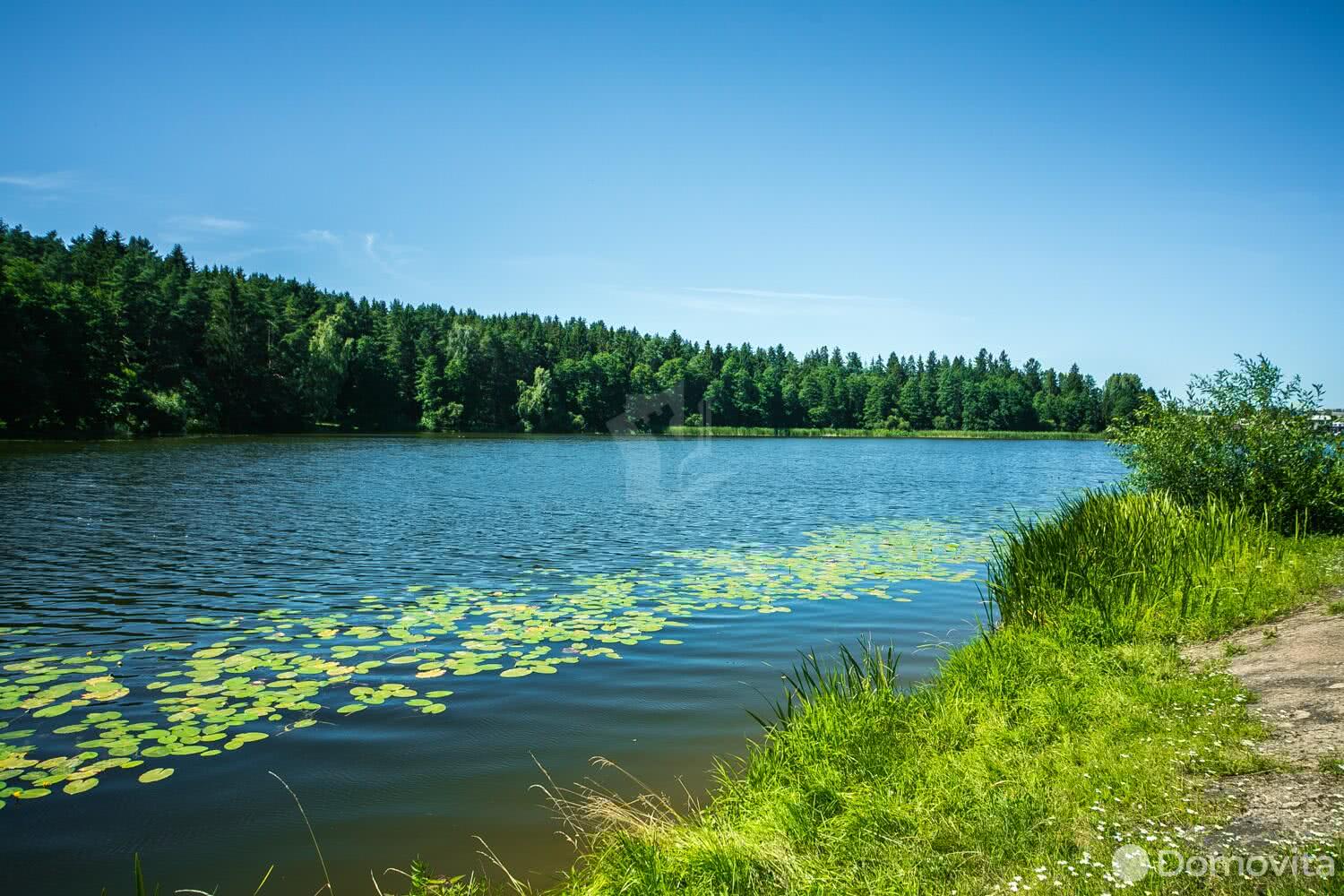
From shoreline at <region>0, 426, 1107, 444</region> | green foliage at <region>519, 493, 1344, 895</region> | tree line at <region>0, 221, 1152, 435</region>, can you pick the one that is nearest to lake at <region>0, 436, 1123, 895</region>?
green foliage at <region>519, 493, 1344, 895</region>

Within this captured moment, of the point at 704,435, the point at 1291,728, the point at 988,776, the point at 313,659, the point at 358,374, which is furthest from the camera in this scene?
the point at 704,435

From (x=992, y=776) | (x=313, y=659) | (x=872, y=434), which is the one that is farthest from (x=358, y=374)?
(x=992, y=776)

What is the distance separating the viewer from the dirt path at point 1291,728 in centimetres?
420

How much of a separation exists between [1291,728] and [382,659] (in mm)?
9435

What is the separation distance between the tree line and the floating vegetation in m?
9.95

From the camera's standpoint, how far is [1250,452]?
14492 millimetres

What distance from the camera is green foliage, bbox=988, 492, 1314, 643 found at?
8.77 metres

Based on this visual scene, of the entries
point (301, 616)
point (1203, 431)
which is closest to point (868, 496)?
point (1203, 431)

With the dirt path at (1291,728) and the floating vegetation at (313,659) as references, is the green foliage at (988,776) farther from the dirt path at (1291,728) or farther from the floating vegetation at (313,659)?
the floating vegetation at (313,659)

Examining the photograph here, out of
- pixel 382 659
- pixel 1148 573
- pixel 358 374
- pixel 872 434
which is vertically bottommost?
pixel 382 659

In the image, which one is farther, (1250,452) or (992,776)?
(1250,452)

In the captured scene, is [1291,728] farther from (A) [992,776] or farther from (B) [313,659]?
(B) [313,659]

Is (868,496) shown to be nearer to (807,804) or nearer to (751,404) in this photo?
(807,804)

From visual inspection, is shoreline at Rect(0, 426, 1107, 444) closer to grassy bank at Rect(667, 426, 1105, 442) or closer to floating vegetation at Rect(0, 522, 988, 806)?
grassy bank at Rect(667, 426, 1105, 442)
